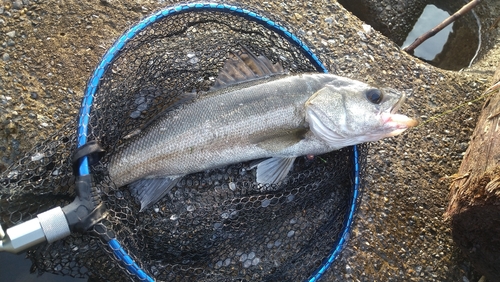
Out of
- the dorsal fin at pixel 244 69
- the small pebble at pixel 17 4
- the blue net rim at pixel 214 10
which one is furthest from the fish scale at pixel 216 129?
the small pebble at pixel 17 4

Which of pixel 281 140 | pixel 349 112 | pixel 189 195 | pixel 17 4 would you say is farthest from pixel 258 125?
pixel 17 4

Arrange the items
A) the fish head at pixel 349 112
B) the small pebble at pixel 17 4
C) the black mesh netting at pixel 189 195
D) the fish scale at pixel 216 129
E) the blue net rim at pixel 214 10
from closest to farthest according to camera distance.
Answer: the blue net rim at pixel 214 10
the black mesh netting at pixel 189 195
the fish scale at pixel 216 129
the fish head at pixel 349 112
the small pebble at pixel 17 4

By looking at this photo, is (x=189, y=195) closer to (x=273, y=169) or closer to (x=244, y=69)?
(x=273, y=169)

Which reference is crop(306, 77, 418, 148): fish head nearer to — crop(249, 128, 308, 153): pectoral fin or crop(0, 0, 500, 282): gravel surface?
crop(249, 128, 308, 153): pectoral fin

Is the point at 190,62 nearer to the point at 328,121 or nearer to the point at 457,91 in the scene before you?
the point at 328,121

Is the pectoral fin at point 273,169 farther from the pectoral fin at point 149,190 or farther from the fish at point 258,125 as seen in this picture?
the pectoral fin at point 149,190

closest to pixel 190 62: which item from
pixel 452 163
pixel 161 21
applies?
pixel 161 21

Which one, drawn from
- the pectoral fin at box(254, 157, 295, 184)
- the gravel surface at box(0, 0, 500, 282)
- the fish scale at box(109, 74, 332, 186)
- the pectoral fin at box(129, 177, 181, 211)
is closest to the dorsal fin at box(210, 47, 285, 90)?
the fish scale at box(109, 74, 332, 186)
